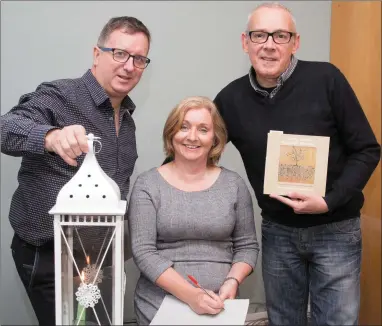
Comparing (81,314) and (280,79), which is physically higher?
(280,79)

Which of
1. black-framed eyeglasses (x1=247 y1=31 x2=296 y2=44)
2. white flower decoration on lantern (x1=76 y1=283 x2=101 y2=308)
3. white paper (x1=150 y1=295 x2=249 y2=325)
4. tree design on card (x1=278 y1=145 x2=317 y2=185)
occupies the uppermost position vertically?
black-framed eyeglasses (x1=247 y1=31 x2=296 y2=44)

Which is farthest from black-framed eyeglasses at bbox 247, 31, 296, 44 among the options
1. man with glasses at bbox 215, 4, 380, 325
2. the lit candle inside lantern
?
the lit candle inside lantern

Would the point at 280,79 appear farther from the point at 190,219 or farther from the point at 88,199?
the point at 88,199

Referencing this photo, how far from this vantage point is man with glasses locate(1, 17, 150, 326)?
1388mm

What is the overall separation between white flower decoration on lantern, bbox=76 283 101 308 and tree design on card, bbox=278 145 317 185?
616mm

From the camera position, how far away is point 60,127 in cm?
138

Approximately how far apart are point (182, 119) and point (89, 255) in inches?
21.7

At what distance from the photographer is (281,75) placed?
1490mm

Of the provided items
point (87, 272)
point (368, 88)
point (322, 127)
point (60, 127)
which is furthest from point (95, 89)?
point (368, 88)

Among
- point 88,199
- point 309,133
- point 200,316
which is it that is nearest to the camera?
point 88,199

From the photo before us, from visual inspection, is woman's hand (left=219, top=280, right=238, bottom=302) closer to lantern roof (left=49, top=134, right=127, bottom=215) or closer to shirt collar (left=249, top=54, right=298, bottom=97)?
lantern roof (left=49, top=134, right=127, bottom=215)

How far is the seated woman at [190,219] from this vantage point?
140 cm

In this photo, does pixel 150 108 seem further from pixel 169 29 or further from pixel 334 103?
pixel 334 103

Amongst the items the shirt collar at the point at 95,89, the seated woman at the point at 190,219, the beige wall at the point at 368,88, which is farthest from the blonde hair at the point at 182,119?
the beige wall at the point at 368,88
